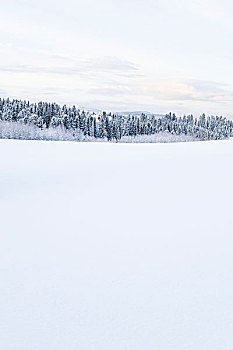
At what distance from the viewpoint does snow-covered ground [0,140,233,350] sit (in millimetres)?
2072

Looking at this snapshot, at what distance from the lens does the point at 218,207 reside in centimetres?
508

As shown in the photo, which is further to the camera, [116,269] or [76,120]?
[76,120]

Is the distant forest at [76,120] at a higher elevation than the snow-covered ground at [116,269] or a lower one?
higher

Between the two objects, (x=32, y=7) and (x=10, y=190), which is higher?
(x=32, y=7)

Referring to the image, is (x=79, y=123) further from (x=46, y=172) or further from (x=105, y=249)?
(x=105, y=249)

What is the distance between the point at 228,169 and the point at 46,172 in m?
4.04

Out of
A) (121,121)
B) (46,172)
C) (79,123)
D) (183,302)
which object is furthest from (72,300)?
(121,121)

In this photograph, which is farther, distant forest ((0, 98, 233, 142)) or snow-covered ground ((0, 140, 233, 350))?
distant forest ((0, 98, 233, 142))

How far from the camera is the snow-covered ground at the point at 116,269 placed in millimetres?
2072

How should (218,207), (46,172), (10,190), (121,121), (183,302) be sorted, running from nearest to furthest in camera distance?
(183,302)
(218,207)
(10,190)
(46,172)
(121,121)

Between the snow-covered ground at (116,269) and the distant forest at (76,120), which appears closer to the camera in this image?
the snow-covered ground at (116,269)

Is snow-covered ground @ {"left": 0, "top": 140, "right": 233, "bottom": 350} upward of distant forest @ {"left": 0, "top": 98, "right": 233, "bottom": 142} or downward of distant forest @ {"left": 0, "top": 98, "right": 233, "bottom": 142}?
downward

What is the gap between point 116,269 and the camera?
297cm

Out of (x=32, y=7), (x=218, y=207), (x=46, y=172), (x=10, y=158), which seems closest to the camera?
(x=218, y=207)
